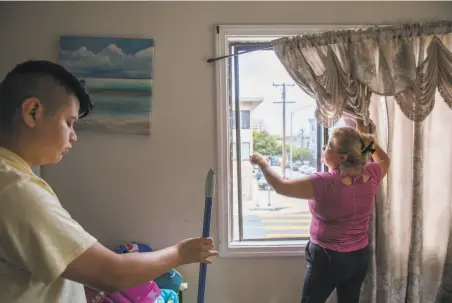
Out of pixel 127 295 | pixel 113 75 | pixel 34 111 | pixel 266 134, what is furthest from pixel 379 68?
pixel 127 295

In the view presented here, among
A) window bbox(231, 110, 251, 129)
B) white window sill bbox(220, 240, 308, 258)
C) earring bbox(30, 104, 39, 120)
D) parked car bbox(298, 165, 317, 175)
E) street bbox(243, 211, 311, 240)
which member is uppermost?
window bbox(231, 110, 251, 129)

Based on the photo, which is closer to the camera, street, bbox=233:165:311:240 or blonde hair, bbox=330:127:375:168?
blonde hair, bbox=330:127:375:168

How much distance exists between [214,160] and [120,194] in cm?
59

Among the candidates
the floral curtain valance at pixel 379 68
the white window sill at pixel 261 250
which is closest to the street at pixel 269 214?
the white window sill at pixel 261 250

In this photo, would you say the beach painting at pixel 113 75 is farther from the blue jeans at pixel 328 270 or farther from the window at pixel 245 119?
the blue jeans at pixel 328 270

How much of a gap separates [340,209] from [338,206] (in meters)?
0.02

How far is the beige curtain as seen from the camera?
1.65 metres

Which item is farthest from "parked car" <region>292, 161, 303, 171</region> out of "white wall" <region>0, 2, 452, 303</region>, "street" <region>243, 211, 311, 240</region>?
"white wall" <region>0, 2, 452, 303</region>

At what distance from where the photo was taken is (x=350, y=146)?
1.45 m

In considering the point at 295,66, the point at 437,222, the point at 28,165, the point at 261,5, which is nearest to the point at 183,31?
the point at 261,5

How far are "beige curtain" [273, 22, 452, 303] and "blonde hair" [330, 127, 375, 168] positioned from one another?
0.22 m

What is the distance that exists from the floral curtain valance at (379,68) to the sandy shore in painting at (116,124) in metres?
0.93

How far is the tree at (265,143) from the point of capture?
206 centimetres

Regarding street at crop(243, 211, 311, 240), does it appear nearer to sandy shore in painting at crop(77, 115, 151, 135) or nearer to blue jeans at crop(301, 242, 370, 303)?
blue jeans at crop(301, 242, 370, 303)
